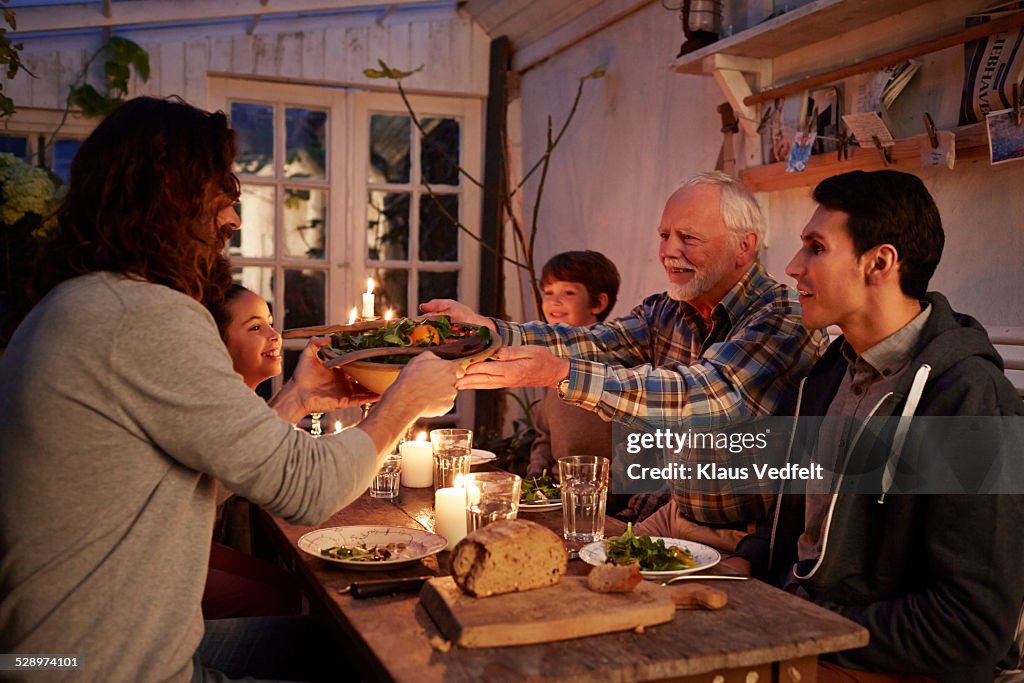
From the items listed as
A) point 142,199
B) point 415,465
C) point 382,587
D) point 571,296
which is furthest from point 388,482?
point 571,296

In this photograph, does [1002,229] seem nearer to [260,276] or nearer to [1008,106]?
[1008,106]

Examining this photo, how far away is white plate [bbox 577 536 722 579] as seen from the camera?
65.1 inches

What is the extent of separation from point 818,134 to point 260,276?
10.7ft

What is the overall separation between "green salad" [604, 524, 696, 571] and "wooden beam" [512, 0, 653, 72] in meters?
3.03

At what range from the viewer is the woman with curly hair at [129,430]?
4.31 ft

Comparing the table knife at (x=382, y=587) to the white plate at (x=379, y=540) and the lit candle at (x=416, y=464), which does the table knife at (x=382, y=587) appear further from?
the lit candle at (x=416, y=464)

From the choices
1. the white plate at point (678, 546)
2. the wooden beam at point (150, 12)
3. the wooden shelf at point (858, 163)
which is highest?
the wooden beam at point (150, 12)

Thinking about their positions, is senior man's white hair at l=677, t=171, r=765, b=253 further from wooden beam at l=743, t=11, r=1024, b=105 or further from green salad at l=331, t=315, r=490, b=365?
green salad at l=331, t=315, r=490, b=365

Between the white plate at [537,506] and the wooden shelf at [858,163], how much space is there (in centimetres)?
146

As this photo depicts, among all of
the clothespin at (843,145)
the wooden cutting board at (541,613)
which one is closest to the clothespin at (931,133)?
the clothespin at (843,145)

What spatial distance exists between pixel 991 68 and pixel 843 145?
1.67 feet

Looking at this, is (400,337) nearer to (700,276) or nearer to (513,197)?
(700,276)

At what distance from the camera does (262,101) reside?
5.09m

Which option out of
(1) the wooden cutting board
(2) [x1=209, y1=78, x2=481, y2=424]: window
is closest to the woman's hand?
(1) the wooden cutting board
